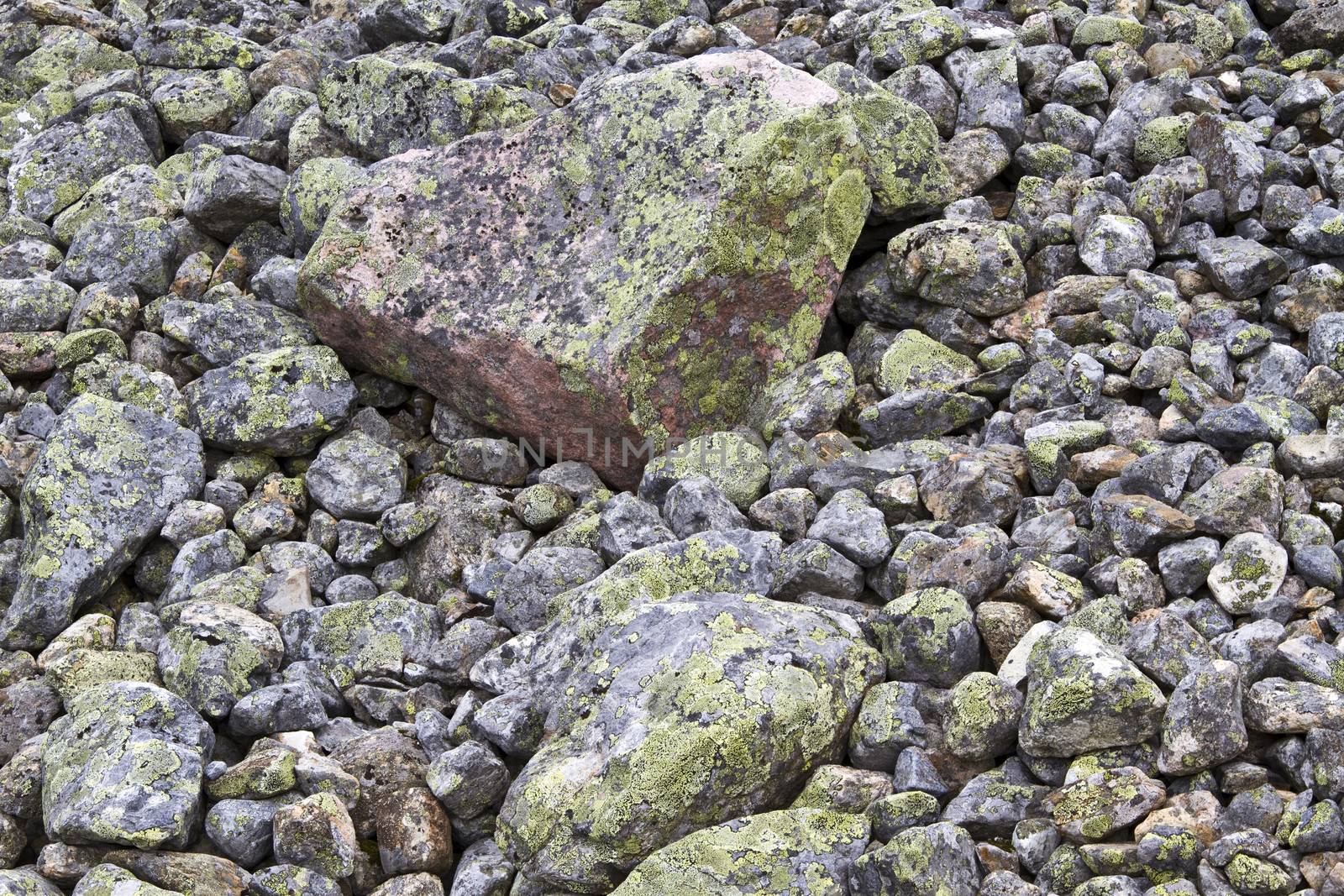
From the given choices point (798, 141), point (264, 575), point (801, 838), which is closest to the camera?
point (801, 838)

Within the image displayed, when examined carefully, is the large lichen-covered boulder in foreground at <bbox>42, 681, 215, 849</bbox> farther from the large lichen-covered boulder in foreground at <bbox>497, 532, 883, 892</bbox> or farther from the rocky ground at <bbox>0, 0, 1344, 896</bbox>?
the large lichen-covered boulder in foreground at <bbox>497, 532, 883, 892</bbox>

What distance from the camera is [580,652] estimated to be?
19.5ft

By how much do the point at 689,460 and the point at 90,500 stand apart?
340cm

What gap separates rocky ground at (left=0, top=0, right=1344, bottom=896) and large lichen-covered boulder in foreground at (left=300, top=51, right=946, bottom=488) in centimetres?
3

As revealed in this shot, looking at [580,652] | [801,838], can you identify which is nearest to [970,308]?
[580,652]

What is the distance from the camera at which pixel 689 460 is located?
744 cm

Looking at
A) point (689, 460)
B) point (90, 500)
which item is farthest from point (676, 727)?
point (90, 500)

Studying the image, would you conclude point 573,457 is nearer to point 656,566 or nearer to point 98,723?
point 656,566

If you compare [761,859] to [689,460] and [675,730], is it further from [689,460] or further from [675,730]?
[689,460]

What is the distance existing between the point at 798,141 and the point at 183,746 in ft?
16.2

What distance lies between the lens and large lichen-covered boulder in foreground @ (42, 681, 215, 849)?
5.28 metres

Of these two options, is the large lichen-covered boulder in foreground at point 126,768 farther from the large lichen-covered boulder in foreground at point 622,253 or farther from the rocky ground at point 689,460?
the large lichen-covered boulder in foreground at point 622,253

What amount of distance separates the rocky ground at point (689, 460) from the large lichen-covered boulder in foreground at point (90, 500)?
1.1 inches

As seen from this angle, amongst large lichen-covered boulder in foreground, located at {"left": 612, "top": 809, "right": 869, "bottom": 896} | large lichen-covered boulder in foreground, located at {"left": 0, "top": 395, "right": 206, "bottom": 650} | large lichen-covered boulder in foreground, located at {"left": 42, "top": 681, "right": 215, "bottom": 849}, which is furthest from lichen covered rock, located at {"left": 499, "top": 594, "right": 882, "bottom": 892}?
large lichen-covered boulder in foreground, located at {"left": 0, "top": 395, "right": 206, "bottom": 650}
